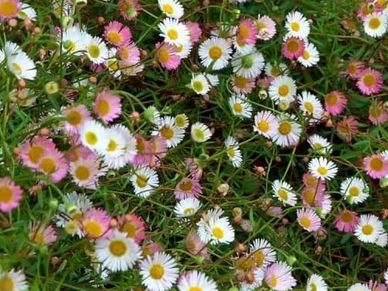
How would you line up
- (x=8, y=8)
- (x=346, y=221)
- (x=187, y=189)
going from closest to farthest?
1. (x=8, y=8)
2. (x=187, y=189)
3. (x=346, y=221)

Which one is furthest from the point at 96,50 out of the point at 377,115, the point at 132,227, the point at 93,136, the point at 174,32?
the point at 377,115

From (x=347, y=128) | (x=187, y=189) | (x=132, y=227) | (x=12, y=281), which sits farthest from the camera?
(x=347, y=128)

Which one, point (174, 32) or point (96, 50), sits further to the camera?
point (174, 32)

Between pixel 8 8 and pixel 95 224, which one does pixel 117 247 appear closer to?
pixel 95 224

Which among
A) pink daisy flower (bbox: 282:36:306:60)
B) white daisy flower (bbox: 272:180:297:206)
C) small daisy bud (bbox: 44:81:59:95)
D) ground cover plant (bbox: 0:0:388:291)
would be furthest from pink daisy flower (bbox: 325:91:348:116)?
small daisy bud (bbox: 44:81:59:95)

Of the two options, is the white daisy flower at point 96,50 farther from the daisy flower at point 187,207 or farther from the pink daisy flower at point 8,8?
the daisy flower at point 187,207

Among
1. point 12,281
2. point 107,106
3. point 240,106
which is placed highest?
point 240,106

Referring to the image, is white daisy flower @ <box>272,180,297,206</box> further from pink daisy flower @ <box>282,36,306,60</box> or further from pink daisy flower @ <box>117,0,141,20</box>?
pink daisy flower @ <box>117,0,141,20</box>

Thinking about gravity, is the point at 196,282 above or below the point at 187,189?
below
